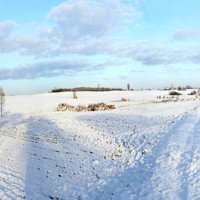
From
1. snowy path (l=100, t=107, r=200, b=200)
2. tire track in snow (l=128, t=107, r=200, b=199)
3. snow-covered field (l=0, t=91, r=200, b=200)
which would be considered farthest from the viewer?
snow-covered field (l=0, t=91, r=200, b=200)

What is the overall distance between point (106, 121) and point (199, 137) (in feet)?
40.3

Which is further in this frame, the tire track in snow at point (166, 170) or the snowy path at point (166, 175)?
the tire track in snow at point (166, 170)

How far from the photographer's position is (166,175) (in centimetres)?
1477

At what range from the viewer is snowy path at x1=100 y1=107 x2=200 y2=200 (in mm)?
13008

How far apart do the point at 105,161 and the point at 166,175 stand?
4.32m

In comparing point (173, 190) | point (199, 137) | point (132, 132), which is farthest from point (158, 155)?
point (132, 132)

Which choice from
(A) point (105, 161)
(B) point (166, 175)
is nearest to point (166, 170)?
(B) point (166, 175)

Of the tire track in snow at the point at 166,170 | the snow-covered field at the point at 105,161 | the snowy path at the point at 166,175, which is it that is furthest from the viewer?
the snow-covered field at the point at 105,161

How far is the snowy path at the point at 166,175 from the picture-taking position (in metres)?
13.0

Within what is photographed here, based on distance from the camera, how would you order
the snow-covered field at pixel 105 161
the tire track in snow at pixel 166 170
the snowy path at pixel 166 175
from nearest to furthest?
1. the snowy path at pixel 166 175
2. the tire track in snow at pixel 166 170
3. the snow-covered field at pixel 105 161

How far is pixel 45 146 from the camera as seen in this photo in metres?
23.1

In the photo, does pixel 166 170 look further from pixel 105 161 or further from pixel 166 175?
pixel 105 161

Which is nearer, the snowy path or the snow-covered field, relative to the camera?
the snowy path

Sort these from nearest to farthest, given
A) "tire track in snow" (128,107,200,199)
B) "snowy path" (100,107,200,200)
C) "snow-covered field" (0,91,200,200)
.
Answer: "snowy path" (100,107,200,200) → "tire track in snow" (128,107,200,199) → "snow-covered field" (0,91,200,200)
